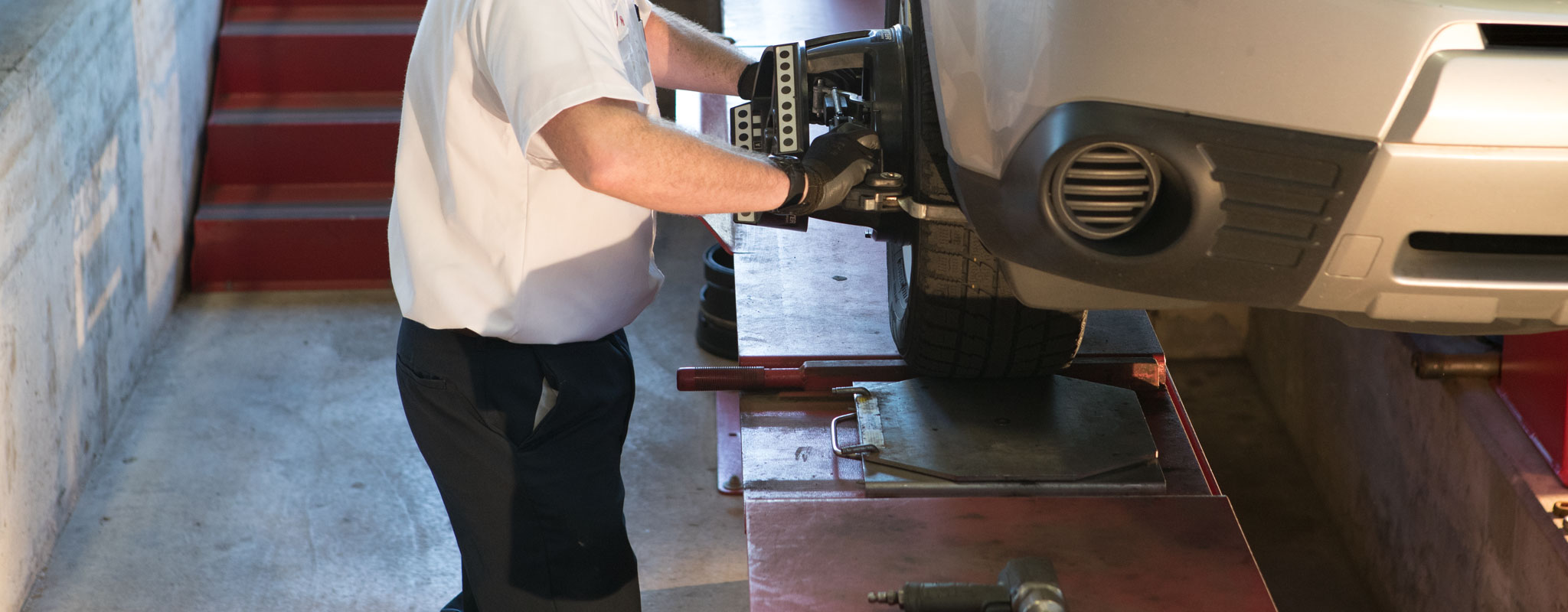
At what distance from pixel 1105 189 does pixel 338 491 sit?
8.16 feet

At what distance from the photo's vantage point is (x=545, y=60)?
165 centimetres

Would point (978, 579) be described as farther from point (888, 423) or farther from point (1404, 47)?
point (1404, 47)

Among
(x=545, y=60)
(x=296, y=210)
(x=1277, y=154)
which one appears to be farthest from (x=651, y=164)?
(x=296, y=210)

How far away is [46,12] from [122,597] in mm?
1566

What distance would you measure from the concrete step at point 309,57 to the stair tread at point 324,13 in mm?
26

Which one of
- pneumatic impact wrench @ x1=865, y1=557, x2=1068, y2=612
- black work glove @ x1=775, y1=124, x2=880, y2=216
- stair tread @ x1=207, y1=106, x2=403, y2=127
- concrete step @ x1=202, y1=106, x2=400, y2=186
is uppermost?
black work glove @ x1=775, y1=124, x2=880, y2=216

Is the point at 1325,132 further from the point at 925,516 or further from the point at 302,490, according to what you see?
the point at 302,490

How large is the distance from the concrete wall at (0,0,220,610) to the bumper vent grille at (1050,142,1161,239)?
232 cm

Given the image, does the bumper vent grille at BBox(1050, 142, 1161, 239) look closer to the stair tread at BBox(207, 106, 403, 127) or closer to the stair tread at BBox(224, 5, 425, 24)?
the stair tread at BBox(207, 106, 403, 127)

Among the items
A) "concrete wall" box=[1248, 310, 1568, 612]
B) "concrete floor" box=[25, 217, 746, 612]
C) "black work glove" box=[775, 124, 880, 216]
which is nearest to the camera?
"black work glove" box=[775, 124, 880, 216]

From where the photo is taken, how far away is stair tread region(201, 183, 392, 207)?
4.75m

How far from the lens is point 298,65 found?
502 cm

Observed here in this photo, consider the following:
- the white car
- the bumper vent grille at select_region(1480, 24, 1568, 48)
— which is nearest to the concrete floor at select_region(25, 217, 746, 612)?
the white car

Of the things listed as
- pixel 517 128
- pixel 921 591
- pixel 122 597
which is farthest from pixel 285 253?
pixel 921 591
